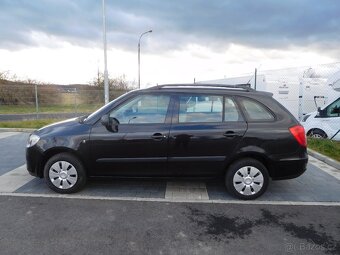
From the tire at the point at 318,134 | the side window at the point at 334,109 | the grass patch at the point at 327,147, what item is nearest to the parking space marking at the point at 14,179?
the grass patch at the point at 327,147

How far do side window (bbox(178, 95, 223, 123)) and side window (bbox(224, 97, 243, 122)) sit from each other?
0.25 ft

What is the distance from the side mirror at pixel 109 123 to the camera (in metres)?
4.39

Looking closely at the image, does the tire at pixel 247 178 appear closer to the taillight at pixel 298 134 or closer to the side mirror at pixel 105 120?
the taillight at pixel 298 134

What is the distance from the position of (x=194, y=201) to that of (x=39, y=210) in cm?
213

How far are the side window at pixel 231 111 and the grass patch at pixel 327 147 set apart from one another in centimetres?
354

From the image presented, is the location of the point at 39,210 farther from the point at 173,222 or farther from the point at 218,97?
the point at 218,97

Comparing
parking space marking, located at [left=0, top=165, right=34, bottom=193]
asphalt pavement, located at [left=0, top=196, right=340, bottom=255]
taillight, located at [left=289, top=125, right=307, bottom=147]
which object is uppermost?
taillight, located at [left=289, top=125, right=307, bottom=147]

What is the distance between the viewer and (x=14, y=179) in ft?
17.6

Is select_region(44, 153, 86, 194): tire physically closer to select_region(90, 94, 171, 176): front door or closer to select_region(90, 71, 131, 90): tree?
select_region(90, 94, 171, 176): front door

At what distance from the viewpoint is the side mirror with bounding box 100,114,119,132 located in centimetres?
439

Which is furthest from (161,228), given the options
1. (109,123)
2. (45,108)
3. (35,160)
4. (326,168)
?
(45,108)

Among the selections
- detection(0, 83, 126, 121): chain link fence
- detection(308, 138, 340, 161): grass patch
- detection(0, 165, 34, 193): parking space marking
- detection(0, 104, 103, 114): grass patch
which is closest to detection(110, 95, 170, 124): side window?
detection(0, 165, 34, 193): parking space marking

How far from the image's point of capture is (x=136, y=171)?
14.9 feet

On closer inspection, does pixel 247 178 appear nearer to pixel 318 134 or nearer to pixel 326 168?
pixel 326 168
